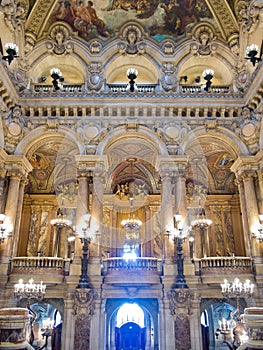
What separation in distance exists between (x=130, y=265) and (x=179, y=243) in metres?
2.26

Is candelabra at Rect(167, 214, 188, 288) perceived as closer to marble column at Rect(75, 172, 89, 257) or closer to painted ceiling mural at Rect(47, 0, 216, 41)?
marble column at Rect(75, 172, 89, 257)

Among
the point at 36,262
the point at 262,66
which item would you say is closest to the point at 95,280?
the point at 36,262

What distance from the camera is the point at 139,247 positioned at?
1991 cm

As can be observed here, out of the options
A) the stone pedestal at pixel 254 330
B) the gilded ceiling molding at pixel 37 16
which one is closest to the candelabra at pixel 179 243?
the stone pedestal at pixel 254 330

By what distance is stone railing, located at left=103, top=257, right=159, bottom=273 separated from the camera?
13.4m

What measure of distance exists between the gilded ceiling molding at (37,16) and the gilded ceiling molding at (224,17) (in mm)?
8686

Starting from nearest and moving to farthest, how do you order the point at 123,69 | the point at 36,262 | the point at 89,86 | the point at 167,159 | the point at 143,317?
1. the point at 36,262
2. the point at 167,159
3. the point at 89,86
4. the point at 123,69
5. the point at 143,317

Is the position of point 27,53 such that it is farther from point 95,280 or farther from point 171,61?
point 95,280

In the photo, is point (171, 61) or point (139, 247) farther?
point (139, 247)

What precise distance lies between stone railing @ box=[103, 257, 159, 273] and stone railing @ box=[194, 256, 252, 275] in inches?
73.2

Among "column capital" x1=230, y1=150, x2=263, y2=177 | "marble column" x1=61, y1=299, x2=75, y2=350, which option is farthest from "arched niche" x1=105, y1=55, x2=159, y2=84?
"marble column" x1=61, y1=299, x2=75, y2=350

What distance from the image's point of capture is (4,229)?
13.3m

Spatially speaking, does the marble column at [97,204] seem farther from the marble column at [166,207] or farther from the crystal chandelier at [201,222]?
the crystal chandelier at [201,222]

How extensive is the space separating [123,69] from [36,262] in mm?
11482
